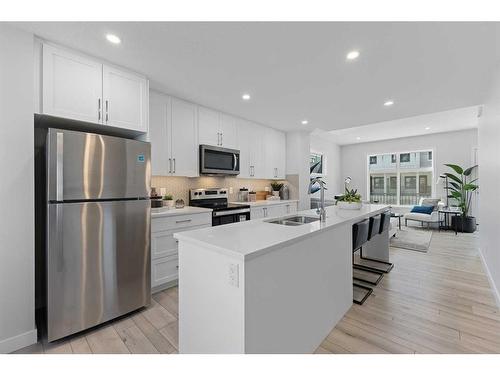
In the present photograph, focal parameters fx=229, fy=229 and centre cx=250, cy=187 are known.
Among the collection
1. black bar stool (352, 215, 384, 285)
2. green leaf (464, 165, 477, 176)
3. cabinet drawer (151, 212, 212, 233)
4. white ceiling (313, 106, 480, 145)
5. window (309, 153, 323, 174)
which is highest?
white ceiling (313, 106, 480, 145)

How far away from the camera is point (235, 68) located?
7.94 feet

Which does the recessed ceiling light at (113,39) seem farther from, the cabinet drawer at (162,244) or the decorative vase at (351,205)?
the decorative vase at (351,205)

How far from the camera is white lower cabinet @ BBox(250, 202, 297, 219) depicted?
3945mm

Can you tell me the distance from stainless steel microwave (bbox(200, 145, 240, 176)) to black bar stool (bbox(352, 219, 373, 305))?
2.19m

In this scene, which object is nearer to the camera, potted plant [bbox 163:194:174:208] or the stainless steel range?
potted plant [bbox 163:194:174:208]

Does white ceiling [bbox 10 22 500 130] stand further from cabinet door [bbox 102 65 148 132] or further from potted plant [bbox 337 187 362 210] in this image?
potted plant [bbox 337 187 362 210]

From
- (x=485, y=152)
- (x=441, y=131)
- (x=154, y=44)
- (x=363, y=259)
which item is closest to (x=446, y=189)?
(x=441, y=131)

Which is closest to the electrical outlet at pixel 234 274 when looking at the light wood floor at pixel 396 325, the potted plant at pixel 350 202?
the light wood floor at pixel 396 325

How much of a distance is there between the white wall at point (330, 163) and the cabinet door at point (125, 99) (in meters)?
5.53

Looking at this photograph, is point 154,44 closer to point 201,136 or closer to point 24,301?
point 201,136

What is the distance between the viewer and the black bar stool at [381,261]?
120 inches

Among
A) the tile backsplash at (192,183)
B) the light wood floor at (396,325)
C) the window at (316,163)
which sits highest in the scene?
the window at (316,163)

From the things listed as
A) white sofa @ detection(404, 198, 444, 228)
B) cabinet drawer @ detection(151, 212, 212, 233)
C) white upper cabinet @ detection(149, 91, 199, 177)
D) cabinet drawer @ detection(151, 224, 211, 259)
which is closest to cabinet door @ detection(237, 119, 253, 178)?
white upper cabinet @ detection(149, 91, 199, 177)

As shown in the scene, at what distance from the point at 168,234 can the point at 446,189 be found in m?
7.47
